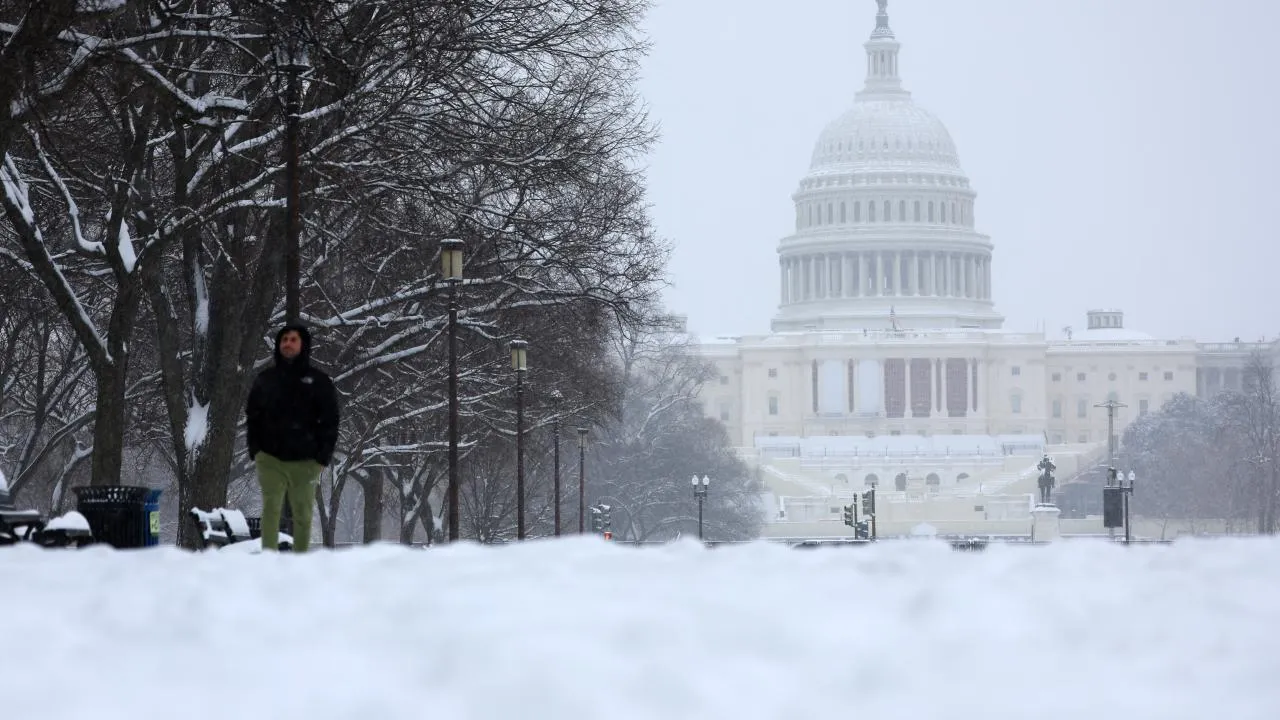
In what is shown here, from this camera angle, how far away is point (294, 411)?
49.9 ft

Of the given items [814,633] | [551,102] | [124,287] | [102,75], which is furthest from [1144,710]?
[551,102]

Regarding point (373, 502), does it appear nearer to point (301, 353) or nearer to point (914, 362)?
point (301, 353)

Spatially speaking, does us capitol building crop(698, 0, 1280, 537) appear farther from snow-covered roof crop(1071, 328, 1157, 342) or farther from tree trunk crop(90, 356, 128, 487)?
tree trunk crop(90, 356, 128, 487)

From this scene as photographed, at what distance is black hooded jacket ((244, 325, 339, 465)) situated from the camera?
15.2 m

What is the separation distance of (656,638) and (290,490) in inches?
282

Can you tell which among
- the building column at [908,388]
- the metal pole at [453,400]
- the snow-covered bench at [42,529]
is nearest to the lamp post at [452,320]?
the metal pole at [453,400]

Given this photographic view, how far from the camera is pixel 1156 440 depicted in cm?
13950

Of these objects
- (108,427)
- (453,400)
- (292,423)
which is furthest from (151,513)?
(453,400)

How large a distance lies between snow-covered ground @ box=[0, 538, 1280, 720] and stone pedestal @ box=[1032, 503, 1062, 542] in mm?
111790

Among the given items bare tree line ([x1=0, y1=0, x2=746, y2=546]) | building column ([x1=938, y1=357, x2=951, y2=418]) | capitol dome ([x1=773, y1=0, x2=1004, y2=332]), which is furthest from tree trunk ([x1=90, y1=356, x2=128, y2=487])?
capitol dome ([x1=773, y1=0, x2=1004, y2=332])

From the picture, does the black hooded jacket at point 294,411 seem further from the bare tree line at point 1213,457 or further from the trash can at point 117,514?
the bare tree line at point 1213,457

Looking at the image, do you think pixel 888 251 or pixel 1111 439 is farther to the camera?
pixel 888 251

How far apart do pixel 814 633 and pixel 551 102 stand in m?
23.7

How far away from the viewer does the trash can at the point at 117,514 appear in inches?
726
